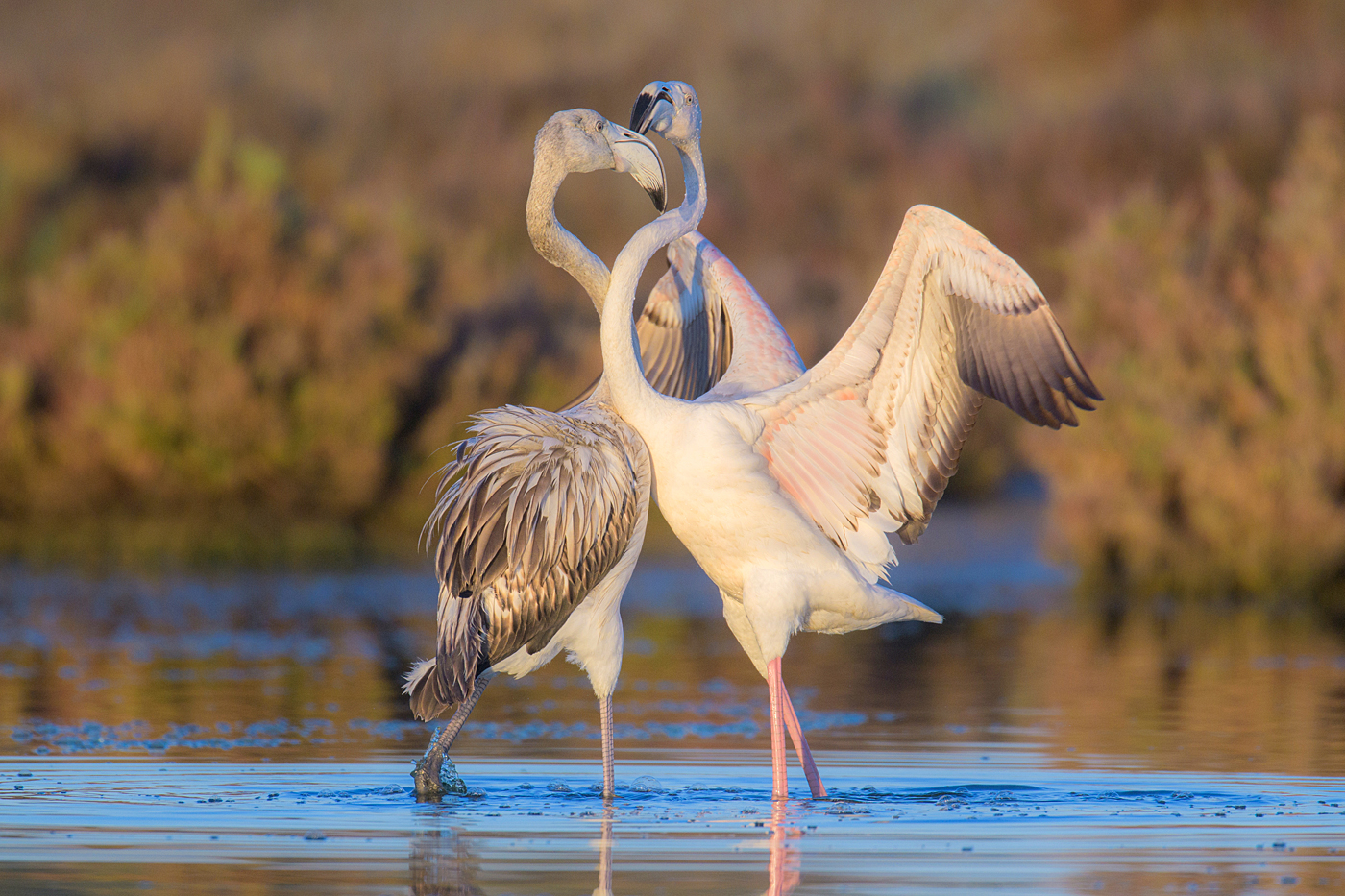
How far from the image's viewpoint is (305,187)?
104 ft

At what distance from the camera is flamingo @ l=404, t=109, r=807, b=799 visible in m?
7.72

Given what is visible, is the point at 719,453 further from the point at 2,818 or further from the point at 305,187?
the point at 305,187

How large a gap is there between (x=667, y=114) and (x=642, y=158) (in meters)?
0.46

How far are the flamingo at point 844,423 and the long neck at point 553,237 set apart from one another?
1.10 ft

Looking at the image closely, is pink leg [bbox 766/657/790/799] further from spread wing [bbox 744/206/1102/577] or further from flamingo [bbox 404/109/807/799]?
spread wing [bbox 744/206/1102/577]

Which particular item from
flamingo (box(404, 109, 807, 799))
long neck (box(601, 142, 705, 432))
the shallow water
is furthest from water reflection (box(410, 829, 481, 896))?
long neck (box(601, 142, 705, 432))

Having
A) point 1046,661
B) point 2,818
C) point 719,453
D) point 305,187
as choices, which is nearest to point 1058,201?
point 305,187

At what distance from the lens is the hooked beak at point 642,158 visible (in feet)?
27.5

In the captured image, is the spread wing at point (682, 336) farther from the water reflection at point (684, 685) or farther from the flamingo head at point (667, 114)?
the water reflection at point (684, 685)

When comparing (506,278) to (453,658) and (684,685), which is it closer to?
(684,685)

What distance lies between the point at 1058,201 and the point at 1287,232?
1362 cm

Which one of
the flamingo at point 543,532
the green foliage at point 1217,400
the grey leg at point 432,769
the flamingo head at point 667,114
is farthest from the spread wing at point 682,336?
the green foliage at point 1217,400

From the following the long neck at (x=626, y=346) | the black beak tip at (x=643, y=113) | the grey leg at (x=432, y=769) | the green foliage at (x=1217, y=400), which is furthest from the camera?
the green foliage at (x=1217, y=400)

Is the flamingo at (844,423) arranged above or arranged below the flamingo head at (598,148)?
below
